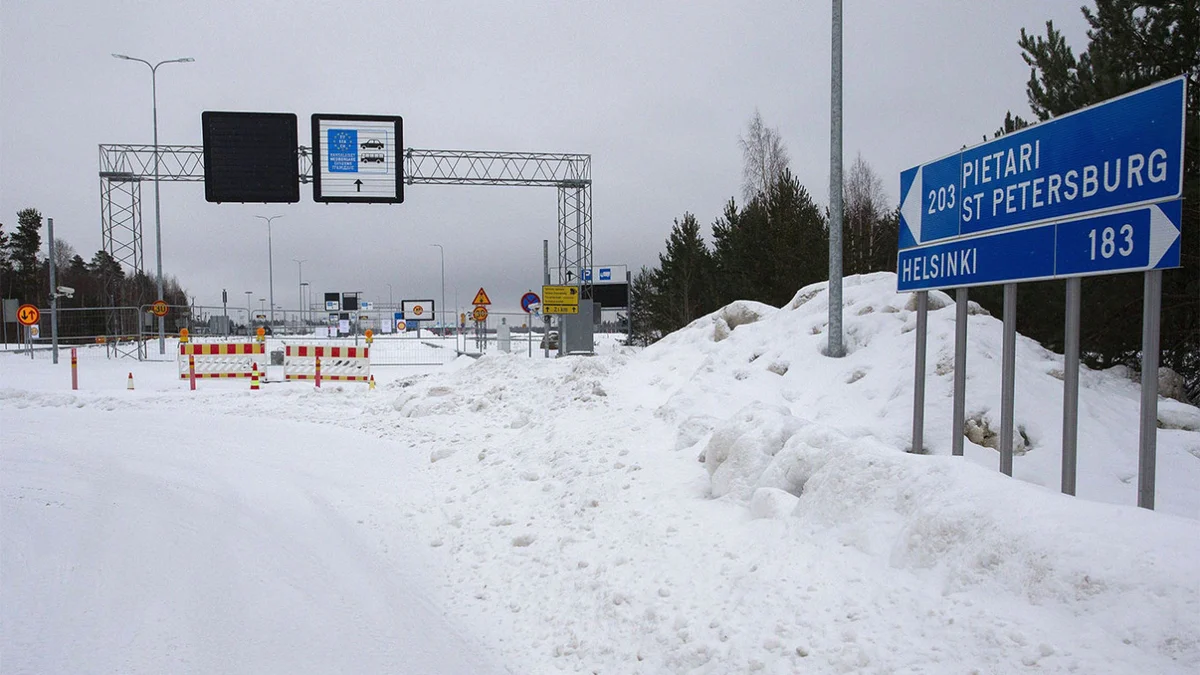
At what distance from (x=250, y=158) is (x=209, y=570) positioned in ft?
64.6

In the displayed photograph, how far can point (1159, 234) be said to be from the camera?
4102mm

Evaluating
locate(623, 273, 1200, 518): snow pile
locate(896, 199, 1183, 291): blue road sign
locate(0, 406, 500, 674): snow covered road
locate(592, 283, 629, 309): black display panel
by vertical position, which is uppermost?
locate(592, 283, 629, 309): black display panel

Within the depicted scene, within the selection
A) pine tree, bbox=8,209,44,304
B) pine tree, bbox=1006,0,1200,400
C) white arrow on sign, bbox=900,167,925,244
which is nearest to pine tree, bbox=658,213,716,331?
pine tree, bbox=1006,0,1200,400

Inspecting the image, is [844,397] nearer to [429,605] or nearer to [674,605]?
[674,605]

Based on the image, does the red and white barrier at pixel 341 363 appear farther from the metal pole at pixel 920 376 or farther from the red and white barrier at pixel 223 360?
the metal pole at pixel 920 376

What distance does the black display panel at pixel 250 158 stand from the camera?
69.1 ft

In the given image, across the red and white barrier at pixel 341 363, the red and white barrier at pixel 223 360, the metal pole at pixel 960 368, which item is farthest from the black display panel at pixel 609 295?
the metal pole at pixel 960 368

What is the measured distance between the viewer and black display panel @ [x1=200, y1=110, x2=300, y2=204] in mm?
21062

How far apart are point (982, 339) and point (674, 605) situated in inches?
283

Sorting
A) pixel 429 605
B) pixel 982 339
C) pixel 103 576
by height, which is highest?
pixel 982 339

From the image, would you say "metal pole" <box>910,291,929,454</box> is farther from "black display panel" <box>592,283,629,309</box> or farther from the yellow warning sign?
"black display panel" <box>592,283,629,309</box>

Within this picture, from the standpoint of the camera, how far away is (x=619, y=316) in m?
47.8

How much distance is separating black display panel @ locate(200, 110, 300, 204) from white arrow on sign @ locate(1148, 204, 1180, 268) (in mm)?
22021

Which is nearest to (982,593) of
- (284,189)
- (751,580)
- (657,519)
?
(751,580)
